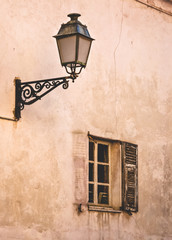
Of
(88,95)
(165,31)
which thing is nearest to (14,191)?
(88,95)

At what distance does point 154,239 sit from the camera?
443 inches

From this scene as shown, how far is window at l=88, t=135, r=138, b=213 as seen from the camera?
34.8 feet

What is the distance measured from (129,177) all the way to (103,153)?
562 mm

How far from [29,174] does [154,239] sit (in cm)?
299

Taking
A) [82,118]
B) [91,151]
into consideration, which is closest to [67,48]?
[82,118]

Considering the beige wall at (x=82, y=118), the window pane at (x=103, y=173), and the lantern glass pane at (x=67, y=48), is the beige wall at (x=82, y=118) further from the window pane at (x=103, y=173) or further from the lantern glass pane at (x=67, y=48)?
the lantern glass pane at (x=67, y=48)

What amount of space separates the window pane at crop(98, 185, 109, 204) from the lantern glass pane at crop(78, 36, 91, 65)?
2.63 meters

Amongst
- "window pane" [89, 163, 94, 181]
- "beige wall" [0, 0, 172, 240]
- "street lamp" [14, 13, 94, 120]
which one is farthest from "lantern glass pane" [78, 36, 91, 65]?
"window pane" [89, 163, 94, 181]

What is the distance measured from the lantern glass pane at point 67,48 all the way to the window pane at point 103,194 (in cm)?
267

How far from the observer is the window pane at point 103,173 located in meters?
10.8

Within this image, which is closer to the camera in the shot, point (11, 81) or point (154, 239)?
point (11, 81)

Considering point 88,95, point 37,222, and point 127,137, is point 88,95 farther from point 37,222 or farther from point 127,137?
point 37,222

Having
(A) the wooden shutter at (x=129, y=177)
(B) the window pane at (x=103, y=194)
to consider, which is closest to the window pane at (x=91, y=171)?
(B) the window pane at (x=103, y=194)

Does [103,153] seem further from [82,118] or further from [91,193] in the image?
[82,118]
